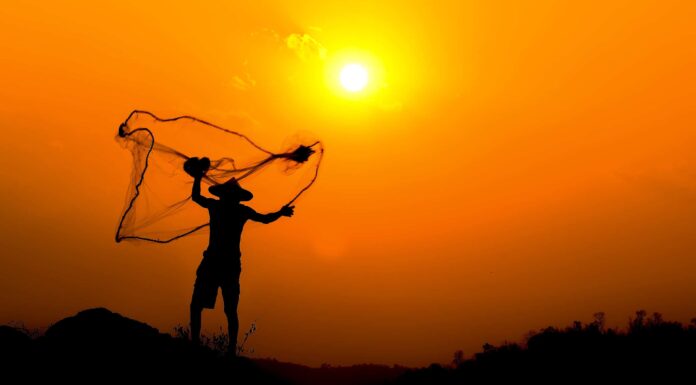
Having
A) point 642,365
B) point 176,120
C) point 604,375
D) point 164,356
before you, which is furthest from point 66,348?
point 642,365

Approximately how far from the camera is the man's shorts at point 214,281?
30.6 ft

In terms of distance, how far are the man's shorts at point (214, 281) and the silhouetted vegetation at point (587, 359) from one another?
4639mm

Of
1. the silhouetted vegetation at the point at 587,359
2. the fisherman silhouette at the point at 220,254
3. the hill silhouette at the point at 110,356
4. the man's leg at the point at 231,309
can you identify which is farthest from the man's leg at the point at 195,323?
the silhouetted vegetation at the point at 587,359

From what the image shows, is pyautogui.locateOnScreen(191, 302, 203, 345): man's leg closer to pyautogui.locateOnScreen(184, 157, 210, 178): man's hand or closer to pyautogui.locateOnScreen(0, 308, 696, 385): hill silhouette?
pyautogui.locateOnScreen(0, 308, 696, 385): hill silhouette

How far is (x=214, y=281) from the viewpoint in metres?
9.34

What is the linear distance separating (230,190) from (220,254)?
128 centimetres

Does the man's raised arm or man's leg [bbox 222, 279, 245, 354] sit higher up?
the man's raised arm

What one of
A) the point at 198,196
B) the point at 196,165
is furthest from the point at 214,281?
the point at 196,165

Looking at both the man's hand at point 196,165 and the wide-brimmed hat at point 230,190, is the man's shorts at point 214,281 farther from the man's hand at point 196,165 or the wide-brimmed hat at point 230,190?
the man's hand at point 196,165

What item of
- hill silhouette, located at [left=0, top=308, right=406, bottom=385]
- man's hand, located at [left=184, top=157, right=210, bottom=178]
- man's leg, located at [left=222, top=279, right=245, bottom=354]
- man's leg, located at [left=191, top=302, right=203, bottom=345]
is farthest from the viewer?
man's hand, located at [left=184, top=157, right=210, bottom=178]

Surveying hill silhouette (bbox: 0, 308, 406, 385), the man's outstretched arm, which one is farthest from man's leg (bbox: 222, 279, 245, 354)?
the man's outstretched arm

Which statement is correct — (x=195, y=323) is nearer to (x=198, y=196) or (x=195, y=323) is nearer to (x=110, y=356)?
(x=110, y=356)

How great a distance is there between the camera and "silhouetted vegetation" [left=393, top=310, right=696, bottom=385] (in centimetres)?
825

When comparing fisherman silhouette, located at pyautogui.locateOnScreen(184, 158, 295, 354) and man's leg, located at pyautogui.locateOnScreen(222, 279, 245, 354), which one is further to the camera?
man's leg, located at pyautogui.locateOnScreen(222, 279, 245, 354)
